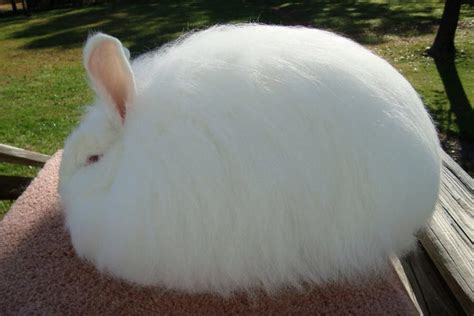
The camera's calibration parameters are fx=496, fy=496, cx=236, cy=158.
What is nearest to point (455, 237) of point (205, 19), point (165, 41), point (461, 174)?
point (461, 174)

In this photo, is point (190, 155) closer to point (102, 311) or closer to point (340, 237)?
point (340, 237)


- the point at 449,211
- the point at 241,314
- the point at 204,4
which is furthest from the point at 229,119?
the point at 204,4

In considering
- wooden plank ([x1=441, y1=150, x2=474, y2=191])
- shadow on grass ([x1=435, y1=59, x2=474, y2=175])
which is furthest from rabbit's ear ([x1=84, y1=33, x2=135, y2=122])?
shadow on grass ([x1=435, y1=59, x2=474, y2=175])

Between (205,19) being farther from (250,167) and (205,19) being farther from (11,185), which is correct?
(250,167)

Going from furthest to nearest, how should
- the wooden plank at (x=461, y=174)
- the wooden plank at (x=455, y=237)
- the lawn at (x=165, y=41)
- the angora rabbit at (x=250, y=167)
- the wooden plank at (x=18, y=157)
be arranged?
the lawn at (x=165, y=41) → the wooden plank at (x=18, y=157) → the wooden plank at (x=461, y=174) → the wooden plank at (x=455, y=237) → the angora rabbit at (x=250, y=167)

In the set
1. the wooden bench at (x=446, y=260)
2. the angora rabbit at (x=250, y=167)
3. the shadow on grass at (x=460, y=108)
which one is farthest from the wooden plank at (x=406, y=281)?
the shadow on grass at (x=460, y=108)

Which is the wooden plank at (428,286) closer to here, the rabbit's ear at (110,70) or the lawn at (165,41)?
the rabbit's ear at (110,70)
